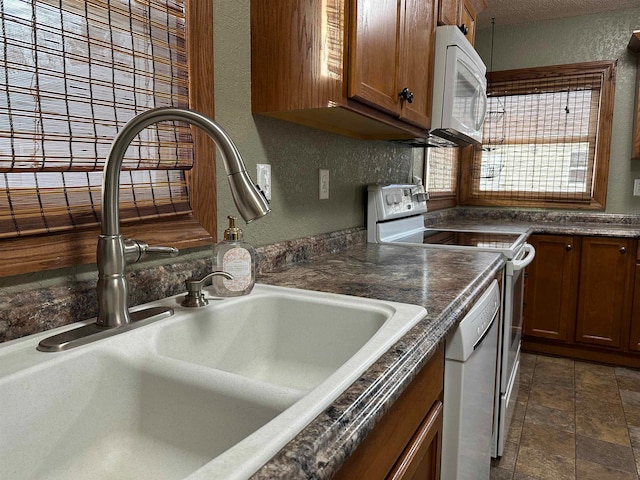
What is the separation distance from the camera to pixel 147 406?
0.71 metres

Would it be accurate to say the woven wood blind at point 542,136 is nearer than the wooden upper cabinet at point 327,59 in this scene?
No

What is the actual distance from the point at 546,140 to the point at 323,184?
2550 millimetres

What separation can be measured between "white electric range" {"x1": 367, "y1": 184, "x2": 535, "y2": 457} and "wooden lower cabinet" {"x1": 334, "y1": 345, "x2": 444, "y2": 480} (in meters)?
0.86

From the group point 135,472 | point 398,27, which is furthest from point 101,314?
point 398,27

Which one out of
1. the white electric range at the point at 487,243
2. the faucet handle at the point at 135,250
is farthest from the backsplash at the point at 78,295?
the white electric range at the point at 487,243

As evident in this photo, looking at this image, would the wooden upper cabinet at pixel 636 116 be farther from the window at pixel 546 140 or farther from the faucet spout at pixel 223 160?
the faucet spout at pixel 223 160

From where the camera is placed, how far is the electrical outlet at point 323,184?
1658 mm

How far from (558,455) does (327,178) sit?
1.51 m

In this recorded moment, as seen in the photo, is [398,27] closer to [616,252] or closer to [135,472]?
[135,472]

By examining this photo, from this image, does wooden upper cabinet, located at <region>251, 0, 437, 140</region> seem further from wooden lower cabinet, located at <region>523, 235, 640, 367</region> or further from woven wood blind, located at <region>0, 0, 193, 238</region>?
wooden lower cabinet, located at <region>523, 235, 640, 367</region>

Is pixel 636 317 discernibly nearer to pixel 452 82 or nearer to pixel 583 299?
pixel 583 299

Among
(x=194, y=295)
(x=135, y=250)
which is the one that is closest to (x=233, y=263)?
(x=194, y=295)

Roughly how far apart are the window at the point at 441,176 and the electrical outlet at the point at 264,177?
1816 millimetres

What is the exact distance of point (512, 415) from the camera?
7.21ft
